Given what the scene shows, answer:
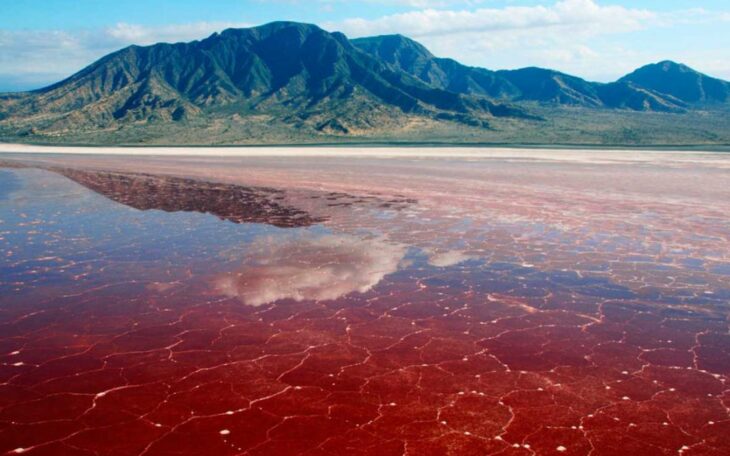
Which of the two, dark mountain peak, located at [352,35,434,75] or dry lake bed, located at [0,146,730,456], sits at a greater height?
dark mountain peak, located at [352,35,434,75]

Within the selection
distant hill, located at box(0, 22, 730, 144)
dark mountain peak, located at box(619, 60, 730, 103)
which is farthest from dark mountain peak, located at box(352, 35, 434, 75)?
dark mountain peak, located at box(619, 60, 730, 103)

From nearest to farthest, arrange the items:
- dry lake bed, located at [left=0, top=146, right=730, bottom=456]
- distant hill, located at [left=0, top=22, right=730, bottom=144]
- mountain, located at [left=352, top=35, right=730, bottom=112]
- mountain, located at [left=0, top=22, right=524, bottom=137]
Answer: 1. dry lake bed, located at [left=0, top=146, right=730, bottom=456]
2. distant hill, located at [left=0, top=22, right=730, bottom=144]
3. mountain, located at [left=0, top=22, right=524, bottom=137]
4. mountain, located at [left=352, top=35, right=730, bottom=112]

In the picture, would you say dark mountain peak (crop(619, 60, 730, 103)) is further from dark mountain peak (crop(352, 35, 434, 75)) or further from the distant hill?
dark mountain peak (crop(352, 35, 434, 75))

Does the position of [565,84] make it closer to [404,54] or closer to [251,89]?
[404,54]

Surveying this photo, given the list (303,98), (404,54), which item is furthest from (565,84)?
(303,98)

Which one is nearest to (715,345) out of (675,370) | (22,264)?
(675,370)

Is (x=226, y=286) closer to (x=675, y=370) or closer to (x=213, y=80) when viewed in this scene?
(x=675, y=370)

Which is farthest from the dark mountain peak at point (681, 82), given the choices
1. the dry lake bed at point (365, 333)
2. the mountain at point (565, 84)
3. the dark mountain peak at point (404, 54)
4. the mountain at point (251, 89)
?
the dry lake bed at point (365, 333)
